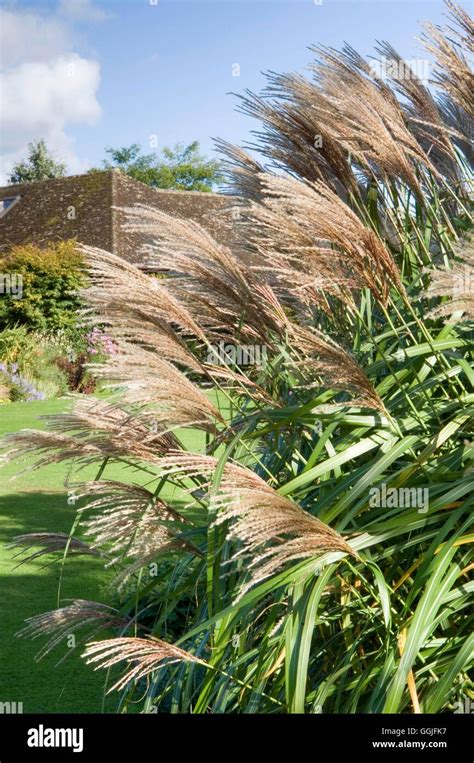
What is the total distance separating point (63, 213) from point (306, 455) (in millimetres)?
27657

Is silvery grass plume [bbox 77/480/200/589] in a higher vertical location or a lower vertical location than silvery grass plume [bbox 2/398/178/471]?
lower

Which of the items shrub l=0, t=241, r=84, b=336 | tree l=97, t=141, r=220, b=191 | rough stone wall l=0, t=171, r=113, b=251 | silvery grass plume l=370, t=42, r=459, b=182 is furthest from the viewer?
tree l=97, t=141, r=220, b=191

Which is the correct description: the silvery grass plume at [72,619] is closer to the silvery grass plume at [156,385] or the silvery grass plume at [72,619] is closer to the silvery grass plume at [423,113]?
the silvery grass plume at [156,385]

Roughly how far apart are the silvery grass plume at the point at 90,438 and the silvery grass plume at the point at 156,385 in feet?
0.49

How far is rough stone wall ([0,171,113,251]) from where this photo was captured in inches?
1076

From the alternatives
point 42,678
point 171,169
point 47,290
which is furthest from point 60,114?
point 42,678

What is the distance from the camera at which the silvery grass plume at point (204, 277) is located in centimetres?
263

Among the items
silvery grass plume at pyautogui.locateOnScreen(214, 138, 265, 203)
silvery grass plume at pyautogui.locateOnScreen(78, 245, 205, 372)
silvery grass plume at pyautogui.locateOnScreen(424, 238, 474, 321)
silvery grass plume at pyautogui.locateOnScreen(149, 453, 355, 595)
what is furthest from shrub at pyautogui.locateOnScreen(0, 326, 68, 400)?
silvery grass plume at pyautogui.locateOnScreen(424, 238, 474, 321)

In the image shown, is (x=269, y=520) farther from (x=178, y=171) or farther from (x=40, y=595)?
(x=178, y=171)

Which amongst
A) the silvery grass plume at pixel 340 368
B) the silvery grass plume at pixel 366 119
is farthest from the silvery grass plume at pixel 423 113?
the silvery grass plume at pixel 340 368

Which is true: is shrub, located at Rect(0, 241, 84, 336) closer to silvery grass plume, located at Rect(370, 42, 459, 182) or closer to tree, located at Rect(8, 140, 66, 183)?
silvery grass plume, located at Rect(370, 42, 459, 182)

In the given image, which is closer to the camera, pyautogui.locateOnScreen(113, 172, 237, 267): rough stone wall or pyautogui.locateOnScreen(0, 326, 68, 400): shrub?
pyautogui.locateOnScreen(0, 326, 68, 400): shrub
